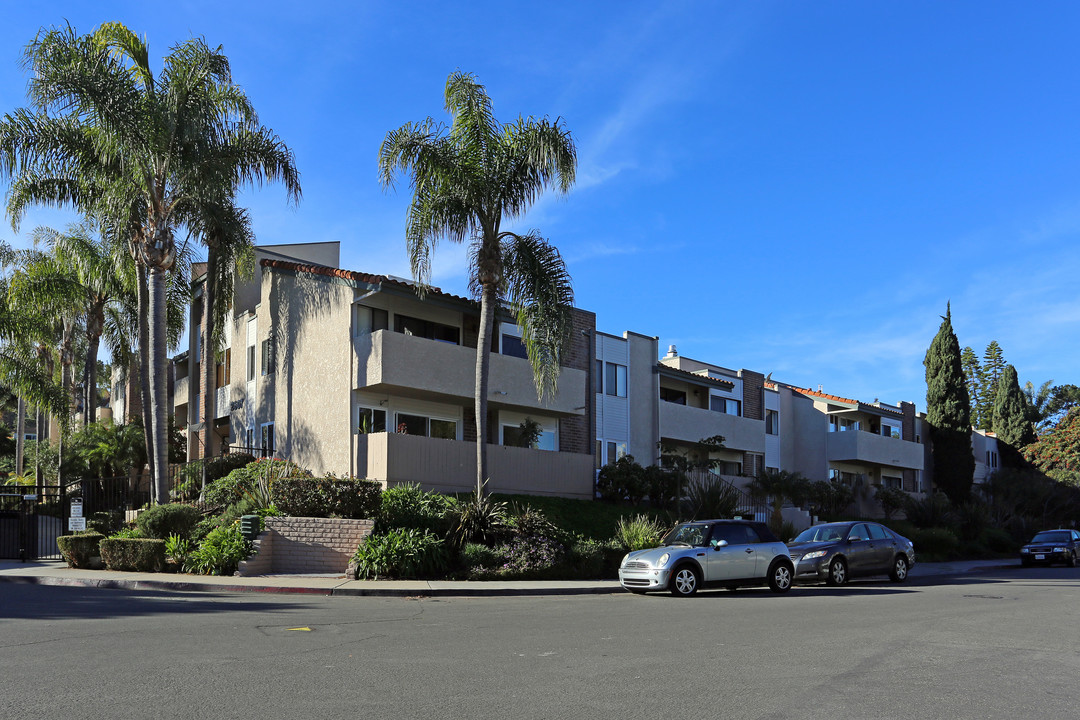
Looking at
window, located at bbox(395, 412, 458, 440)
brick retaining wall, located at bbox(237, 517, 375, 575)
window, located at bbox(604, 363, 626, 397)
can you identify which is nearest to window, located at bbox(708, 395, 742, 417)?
window, located at bbox(604, 363, 626, 397)

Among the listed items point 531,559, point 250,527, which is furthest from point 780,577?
point 250,527

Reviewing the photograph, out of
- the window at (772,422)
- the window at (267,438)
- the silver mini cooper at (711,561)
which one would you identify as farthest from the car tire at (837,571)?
the window at (772,422)

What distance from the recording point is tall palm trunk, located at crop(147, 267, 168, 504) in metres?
24.5

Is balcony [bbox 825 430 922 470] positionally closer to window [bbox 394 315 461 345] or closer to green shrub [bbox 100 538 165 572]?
window [bbox 394 315 461 345]

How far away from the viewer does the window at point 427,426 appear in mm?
27781

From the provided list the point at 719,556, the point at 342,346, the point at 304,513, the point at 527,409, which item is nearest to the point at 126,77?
the point at 342,346

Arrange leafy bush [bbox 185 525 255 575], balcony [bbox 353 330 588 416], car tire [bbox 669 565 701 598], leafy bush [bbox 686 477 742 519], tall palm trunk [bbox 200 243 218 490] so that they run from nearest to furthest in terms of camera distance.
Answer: car tire [bbox 669 565 701 598] → leafy bush [bbox 185 525 255 575] → balcony [bbox 353 330 588 416] → leafy bush [bbox 686 477 742 519] → tall palm trunk [bbox 200 243 218 490]

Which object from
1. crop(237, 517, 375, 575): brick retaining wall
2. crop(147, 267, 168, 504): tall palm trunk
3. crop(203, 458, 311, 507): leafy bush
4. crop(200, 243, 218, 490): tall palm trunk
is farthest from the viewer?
crop(200, 243, 218, 490): tall palm trunk

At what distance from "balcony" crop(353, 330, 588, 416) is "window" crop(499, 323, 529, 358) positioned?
170cm

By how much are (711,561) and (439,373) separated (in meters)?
11.3

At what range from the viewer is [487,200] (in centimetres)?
2339

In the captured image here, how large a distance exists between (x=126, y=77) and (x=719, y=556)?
18.8 metres

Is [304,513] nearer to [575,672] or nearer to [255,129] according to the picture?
[255,129]

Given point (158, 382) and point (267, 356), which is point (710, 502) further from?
point (158, 382)
